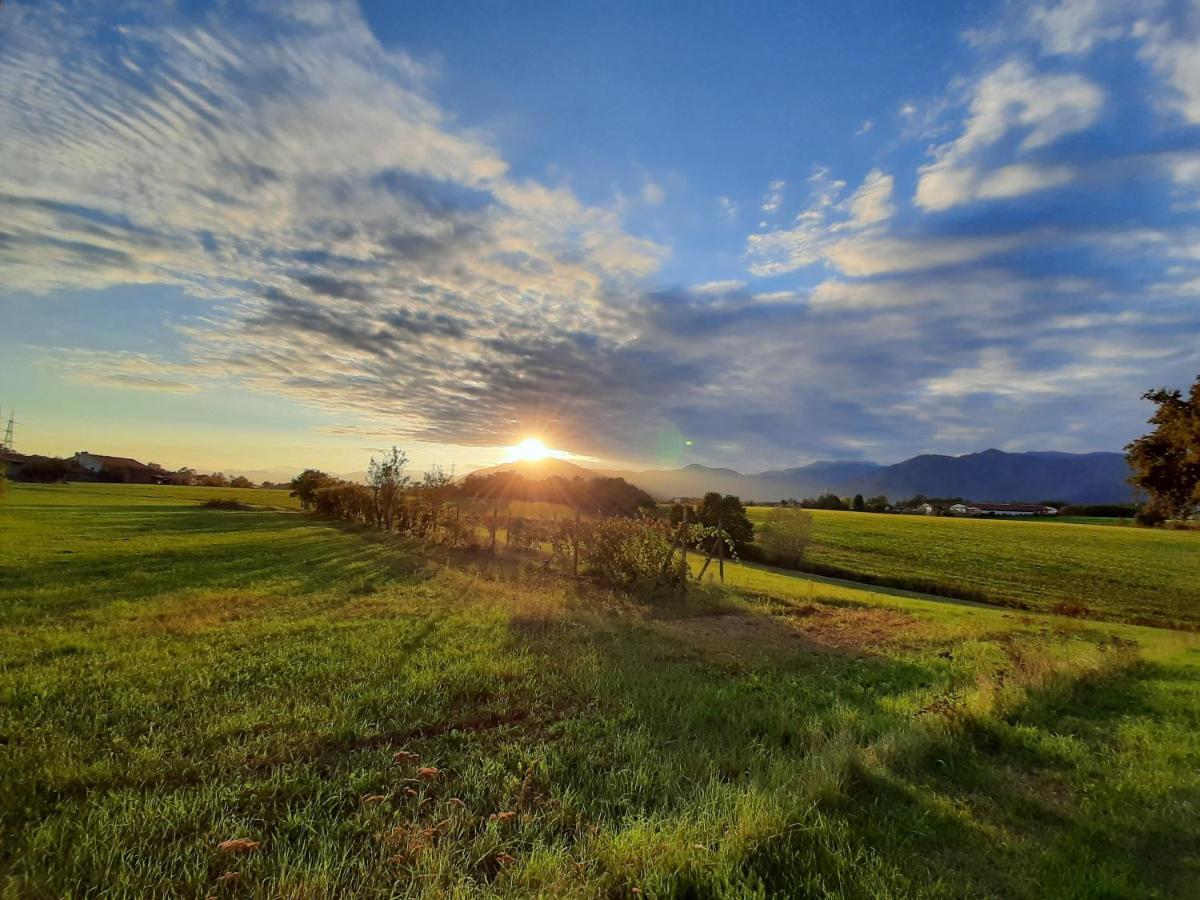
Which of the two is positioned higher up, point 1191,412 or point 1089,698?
point 1191,412

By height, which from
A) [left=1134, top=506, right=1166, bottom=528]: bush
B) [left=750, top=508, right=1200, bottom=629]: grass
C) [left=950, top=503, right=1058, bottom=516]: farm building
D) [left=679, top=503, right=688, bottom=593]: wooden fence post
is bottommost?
[left=750, top=508, right=1200, bottom=629]: grass

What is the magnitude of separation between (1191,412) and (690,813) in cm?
1586

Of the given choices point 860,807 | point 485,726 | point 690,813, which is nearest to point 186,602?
point 485,726

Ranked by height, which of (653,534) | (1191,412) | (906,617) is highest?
(1191,412)

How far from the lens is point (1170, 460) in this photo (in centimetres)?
1433

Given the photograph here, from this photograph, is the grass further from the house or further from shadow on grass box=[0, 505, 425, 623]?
the house

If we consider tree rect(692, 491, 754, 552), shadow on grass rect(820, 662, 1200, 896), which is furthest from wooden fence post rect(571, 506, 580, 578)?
tree rect(692, 491, 754, 552)

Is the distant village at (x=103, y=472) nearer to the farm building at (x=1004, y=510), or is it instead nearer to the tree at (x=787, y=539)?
the tree at (x=787, y=539)

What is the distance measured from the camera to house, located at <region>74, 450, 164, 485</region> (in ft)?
331

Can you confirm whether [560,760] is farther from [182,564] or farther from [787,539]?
[787,539]

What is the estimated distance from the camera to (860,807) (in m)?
4.82

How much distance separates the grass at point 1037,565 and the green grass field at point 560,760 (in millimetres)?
20250

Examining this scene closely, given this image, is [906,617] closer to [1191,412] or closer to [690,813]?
[1191,412]

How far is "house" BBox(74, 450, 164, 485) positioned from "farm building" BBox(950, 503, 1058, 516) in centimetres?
14389
